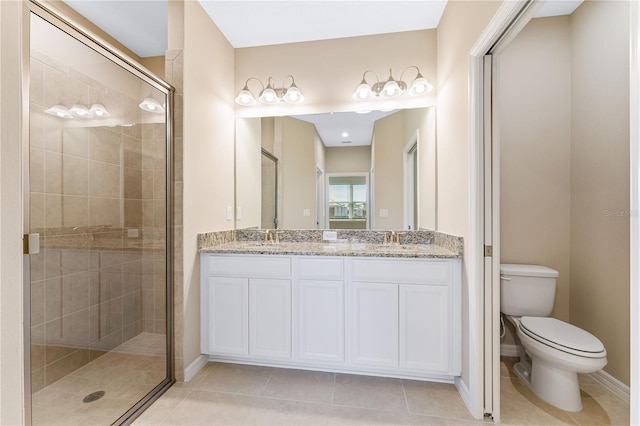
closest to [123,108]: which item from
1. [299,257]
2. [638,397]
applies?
[299,257]

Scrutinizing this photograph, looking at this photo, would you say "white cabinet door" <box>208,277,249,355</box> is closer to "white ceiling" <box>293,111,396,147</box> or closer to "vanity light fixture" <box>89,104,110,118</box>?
"vanity light fixture" <box>89,104,110,118</box>

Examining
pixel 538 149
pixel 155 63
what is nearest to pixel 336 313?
pixel 538 149

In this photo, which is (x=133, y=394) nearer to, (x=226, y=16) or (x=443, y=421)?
(x=443, y=421)

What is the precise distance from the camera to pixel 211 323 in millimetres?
1982

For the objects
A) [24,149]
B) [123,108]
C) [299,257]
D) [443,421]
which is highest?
[123,108]

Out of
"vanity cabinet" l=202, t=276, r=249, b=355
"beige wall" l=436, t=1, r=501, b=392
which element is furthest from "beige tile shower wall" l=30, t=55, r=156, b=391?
"beige wall" l=436, t=1, r=501, b=392

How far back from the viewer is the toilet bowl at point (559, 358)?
57.8 inches

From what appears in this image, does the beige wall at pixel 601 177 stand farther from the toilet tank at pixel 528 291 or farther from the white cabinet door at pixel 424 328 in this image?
the white cabinet door at pixel 424 328

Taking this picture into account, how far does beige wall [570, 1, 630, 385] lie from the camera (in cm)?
167

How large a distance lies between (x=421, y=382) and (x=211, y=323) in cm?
152

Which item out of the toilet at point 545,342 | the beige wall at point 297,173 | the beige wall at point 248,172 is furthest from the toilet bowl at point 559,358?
the beige wall at point 248,172

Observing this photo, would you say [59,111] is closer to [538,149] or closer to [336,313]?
[336,313]

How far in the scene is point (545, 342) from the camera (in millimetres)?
1586

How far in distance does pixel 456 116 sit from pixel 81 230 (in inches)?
98.1
